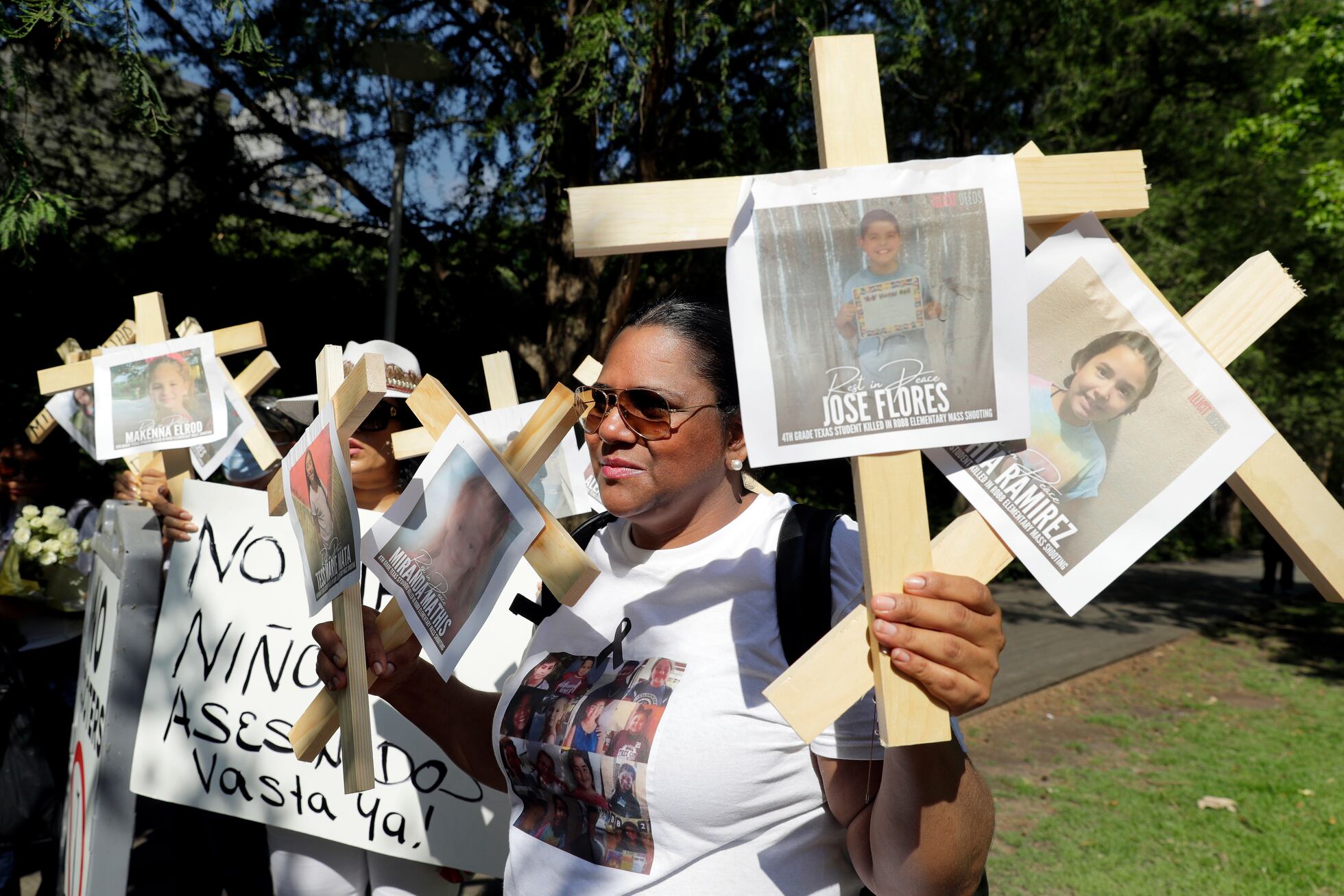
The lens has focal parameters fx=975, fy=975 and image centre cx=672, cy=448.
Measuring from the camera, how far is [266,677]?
255 centimetres

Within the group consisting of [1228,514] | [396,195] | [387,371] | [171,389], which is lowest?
[1228,514]

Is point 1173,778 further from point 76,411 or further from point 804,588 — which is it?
point 76,411

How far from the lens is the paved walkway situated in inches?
327

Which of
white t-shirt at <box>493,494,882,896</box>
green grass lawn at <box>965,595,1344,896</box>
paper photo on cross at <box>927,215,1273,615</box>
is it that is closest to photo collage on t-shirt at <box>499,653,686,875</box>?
white t-shirt at <box>493,494,882,896</box>

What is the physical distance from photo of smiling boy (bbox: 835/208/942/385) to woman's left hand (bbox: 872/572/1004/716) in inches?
9.9

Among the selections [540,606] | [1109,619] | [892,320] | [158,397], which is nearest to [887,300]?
[892,320]

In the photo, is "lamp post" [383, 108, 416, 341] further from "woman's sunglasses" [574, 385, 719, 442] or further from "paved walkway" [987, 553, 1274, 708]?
"woman's sunglasses" [574, 385, 719, 442]

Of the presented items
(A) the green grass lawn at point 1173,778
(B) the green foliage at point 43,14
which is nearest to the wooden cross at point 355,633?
(B) the green foliage at point 43,14

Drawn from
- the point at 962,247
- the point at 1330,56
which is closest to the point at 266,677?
the point at 962,247

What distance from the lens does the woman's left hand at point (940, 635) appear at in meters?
1.14

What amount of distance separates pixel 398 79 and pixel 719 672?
6725 millimetres

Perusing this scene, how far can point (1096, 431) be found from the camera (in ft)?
3.96

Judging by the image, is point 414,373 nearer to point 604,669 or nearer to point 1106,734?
point 604,669

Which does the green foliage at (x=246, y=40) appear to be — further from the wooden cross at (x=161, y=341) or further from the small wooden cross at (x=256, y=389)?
the small wooden cross at (x=256, y=389)
